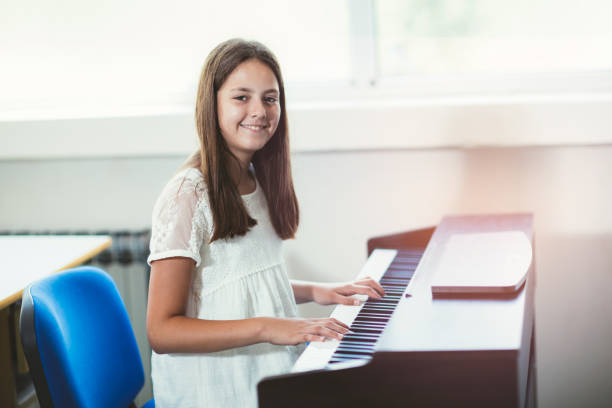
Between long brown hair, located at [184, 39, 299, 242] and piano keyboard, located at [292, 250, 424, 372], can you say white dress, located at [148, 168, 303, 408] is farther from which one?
piano keyboard, located at [292, 250, 424, 372]

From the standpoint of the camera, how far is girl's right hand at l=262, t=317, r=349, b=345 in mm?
1295

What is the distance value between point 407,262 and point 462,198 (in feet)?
1.92

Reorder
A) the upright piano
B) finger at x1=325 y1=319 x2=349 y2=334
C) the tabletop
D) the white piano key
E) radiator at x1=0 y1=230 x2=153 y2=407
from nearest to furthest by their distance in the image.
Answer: the upright piano → the white piano key → finger at x1=325 y1=319 x2=349 y2=334 → the tabletop → radiator at x1=0 y1=230 x2=153 y2=407

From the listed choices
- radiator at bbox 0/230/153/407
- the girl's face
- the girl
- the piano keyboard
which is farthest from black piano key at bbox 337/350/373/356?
radiator at bbox 0/230/153/407

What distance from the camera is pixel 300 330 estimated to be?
1.32 m

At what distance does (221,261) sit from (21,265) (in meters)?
0.79

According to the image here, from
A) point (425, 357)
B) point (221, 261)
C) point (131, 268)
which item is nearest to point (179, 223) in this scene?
point (221, 261)

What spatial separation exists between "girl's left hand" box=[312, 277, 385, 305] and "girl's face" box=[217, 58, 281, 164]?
1.17 ft

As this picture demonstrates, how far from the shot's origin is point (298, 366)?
1.20 m

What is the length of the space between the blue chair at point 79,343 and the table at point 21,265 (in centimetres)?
32

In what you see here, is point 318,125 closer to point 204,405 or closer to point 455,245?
point 455,245

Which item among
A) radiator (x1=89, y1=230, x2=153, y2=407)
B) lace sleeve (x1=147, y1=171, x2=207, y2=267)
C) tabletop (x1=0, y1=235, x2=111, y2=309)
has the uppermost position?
lace sleeve (x1=147, y1=171, x2=207, y2=267)

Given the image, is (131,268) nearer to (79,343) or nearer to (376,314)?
(79,343)

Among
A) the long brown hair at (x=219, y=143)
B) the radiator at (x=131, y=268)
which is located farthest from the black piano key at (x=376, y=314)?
the radiator at (x=131, y=268)
